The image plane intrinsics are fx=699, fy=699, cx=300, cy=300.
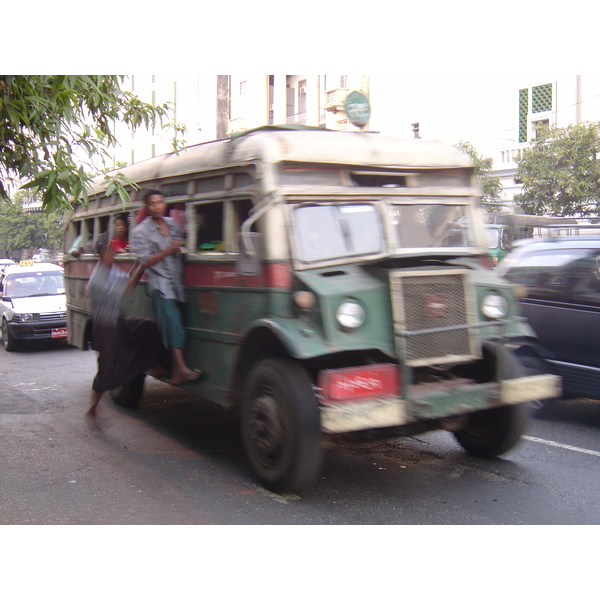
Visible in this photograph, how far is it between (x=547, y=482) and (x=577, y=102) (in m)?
21.3

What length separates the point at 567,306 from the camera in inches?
266

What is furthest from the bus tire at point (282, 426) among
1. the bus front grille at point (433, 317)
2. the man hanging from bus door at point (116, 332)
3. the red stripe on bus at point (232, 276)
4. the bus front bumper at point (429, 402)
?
the man hanging from bus door at point (116, 332)

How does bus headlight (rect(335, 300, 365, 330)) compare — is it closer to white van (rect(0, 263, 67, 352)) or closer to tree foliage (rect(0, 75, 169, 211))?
tree foliage (rect(0, 75, 169, 211))

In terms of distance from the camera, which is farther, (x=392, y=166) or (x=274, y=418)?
(x=392, y=166)

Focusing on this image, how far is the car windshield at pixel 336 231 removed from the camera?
499cm

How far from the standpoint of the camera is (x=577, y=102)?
2345 centimetres

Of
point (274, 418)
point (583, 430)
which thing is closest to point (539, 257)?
point (583, 430)

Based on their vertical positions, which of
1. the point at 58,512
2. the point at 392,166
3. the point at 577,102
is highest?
the point at 577,102

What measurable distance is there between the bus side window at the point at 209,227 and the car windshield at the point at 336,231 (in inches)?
35.2

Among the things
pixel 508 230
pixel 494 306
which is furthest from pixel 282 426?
pixel 508 230

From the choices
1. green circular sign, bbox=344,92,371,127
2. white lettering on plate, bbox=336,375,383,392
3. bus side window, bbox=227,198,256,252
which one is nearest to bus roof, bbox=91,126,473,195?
bus side window, bbox=227,198,256,252

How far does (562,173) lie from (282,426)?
1902 cm

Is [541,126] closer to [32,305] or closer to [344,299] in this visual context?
[32,305]

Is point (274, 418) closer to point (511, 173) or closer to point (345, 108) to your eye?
point (345, 108)
